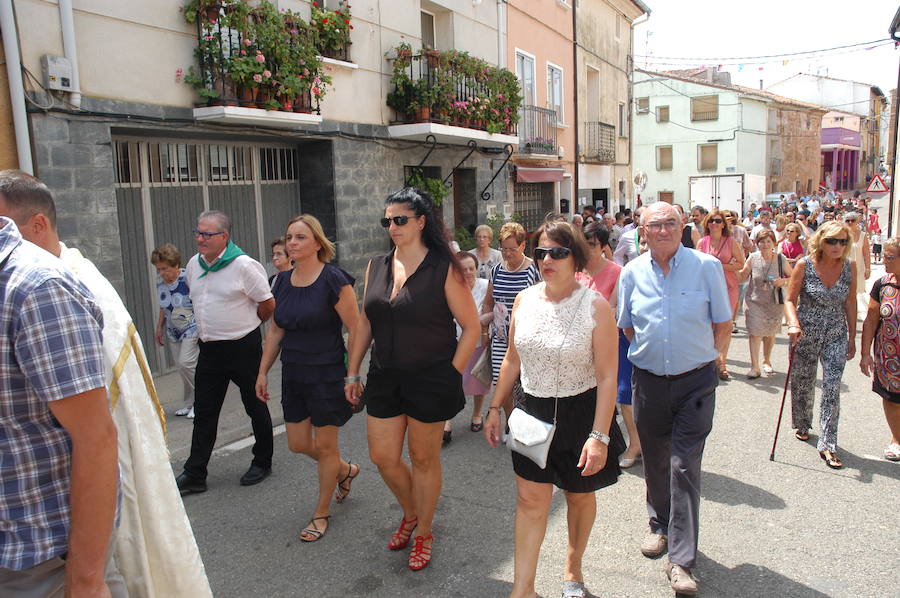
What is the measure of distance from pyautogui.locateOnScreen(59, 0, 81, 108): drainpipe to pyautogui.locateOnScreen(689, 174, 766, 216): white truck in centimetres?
2815

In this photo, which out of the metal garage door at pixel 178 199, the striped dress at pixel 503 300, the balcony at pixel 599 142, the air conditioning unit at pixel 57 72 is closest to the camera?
the striped dress at pixel 503 300

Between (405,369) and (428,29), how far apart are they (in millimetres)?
10975

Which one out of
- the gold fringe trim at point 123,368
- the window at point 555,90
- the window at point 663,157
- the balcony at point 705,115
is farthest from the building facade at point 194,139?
the window at point 663,157

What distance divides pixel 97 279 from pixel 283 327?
2.03 meters

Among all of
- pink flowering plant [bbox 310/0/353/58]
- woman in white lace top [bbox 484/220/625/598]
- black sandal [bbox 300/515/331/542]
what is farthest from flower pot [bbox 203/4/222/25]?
woman in white lace top [bbox 484/220/625/598]

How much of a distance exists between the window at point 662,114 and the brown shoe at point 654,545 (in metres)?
41.3

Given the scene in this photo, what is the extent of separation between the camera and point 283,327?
4.17 m

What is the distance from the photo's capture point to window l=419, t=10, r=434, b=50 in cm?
1309

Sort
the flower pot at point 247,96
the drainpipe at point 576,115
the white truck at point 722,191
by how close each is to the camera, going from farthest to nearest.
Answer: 1. the white truck at point 722,191
2. the drainpipe at point 576,115
3. the flower pot at point 247,96

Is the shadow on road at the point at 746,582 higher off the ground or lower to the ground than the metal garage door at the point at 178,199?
lower

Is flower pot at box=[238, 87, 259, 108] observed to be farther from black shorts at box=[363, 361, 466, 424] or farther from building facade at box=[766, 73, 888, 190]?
building facade at box=[766, 73, 888, 190]

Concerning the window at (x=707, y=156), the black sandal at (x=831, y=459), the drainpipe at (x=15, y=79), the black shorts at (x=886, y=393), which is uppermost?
the window at (x=707, y=156)

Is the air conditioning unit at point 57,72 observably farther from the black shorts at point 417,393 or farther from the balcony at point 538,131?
the balcony at point 538,131

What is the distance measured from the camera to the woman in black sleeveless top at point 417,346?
142 inches
